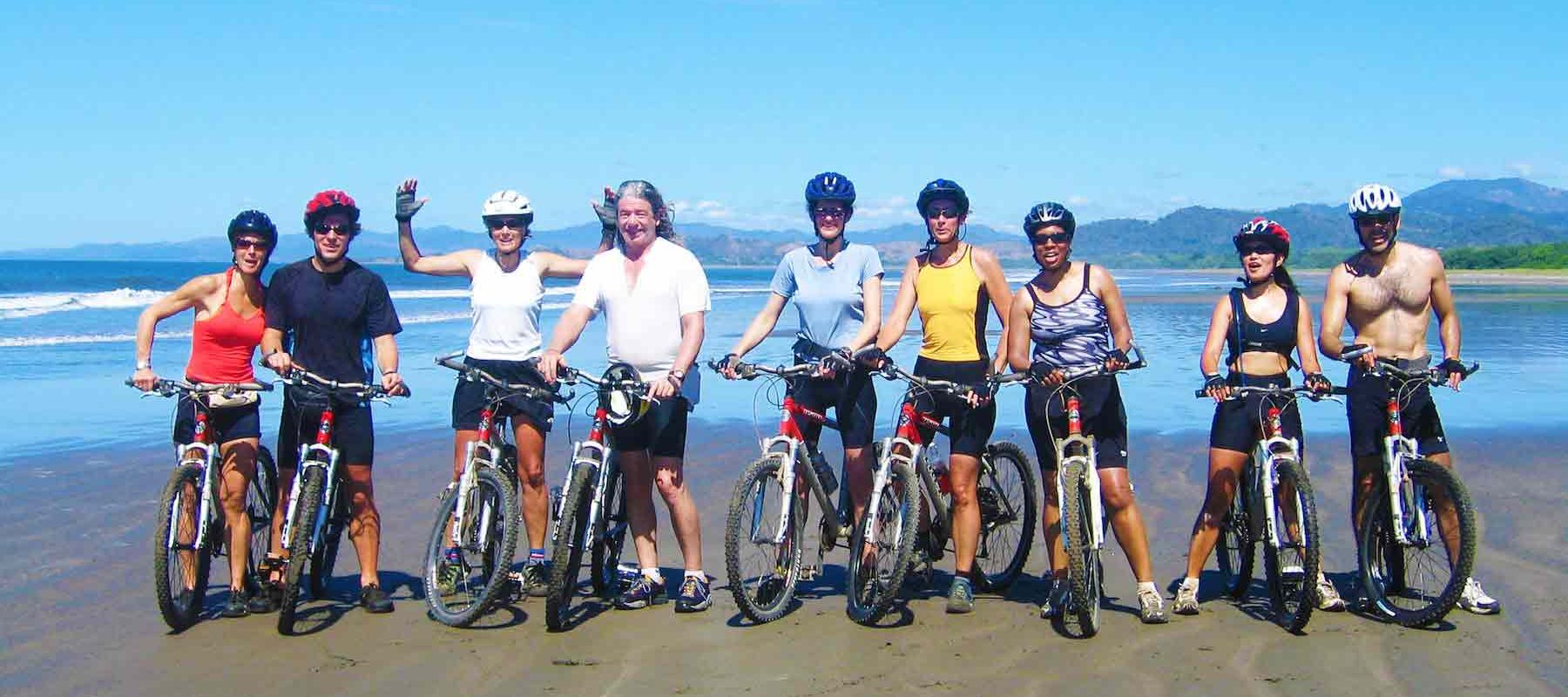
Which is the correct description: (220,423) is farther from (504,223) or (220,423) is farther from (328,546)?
(504,223)

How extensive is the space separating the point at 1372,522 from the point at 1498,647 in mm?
794

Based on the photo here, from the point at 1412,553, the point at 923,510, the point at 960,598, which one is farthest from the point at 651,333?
the point at 1412,553

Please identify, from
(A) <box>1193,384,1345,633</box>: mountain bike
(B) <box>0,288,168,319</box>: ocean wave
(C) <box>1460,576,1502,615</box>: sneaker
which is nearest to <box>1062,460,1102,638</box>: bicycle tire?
(A) <box>1193,384,1345,633</box>: mountain bike

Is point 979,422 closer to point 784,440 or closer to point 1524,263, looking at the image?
point 784,440

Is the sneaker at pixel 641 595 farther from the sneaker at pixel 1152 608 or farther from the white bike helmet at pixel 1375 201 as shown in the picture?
the white bike helmet at pixel 1375 201

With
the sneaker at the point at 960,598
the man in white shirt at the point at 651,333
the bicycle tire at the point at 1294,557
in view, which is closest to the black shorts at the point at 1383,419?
the bicycle tire at the point at 1294,557

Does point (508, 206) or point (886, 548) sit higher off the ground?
point (508, 206)

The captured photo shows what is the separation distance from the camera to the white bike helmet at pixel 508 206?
249 inches

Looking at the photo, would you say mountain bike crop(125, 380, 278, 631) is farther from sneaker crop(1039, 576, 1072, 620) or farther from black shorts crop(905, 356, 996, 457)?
sneaker crop(1039, 576, 1072, 620)

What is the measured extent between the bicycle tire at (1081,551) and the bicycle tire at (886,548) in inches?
26.9

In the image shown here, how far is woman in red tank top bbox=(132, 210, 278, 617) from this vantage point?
585cm

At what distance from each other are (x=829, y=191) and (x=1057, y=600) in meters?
2.29

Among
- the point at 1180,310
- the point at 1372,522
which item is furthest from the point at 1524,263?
the point at 1372,522

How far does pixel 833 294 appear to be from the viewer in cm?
629
